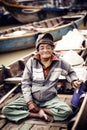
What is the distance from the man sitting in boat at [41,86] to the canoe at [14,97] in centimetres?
9

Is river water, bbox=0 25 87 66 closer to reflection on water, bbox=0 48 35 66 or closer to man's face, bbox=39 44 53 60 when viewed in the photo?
reflection on water, bbox=0 48 35 66

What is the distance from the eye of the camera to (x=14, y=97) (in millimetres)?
4012

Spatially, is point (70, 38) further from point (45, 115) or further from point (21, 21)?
point (21, 21)

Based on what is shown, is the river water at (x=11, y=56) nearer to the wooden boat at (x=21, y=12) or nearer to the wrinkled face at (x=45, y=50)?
the wrinkled face at (x=45, y=50)

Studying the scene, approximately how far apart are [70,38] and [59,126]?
3741mm


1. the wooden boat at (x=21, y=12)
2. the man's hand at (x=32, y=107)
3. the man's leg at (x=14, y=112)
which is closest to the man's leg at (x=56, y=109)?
the man's hand at (x=32, y=107)

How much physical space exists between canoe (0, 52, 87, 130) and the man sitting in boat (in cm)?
9

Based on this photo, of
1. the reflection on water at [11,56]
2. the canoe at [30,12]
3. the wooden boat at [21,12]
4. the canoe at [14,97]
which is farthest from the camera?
the canoe at [30,12]

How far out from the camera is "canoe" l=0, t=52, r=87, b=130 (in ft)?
8.54

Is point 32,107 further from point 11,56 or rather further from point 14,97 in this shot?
point 11,56

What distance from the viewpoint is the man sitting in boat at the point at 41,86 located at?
317 cm

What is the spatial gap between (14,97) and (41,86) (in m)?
0.89

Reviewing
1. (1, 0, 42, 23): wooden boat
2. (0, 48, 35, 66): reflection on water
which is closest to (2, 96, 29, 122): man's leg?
(0, 48, 35, 66): reflection on water

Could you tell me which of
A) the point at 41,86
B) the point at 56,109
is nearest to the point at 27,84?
the point at 41,86
